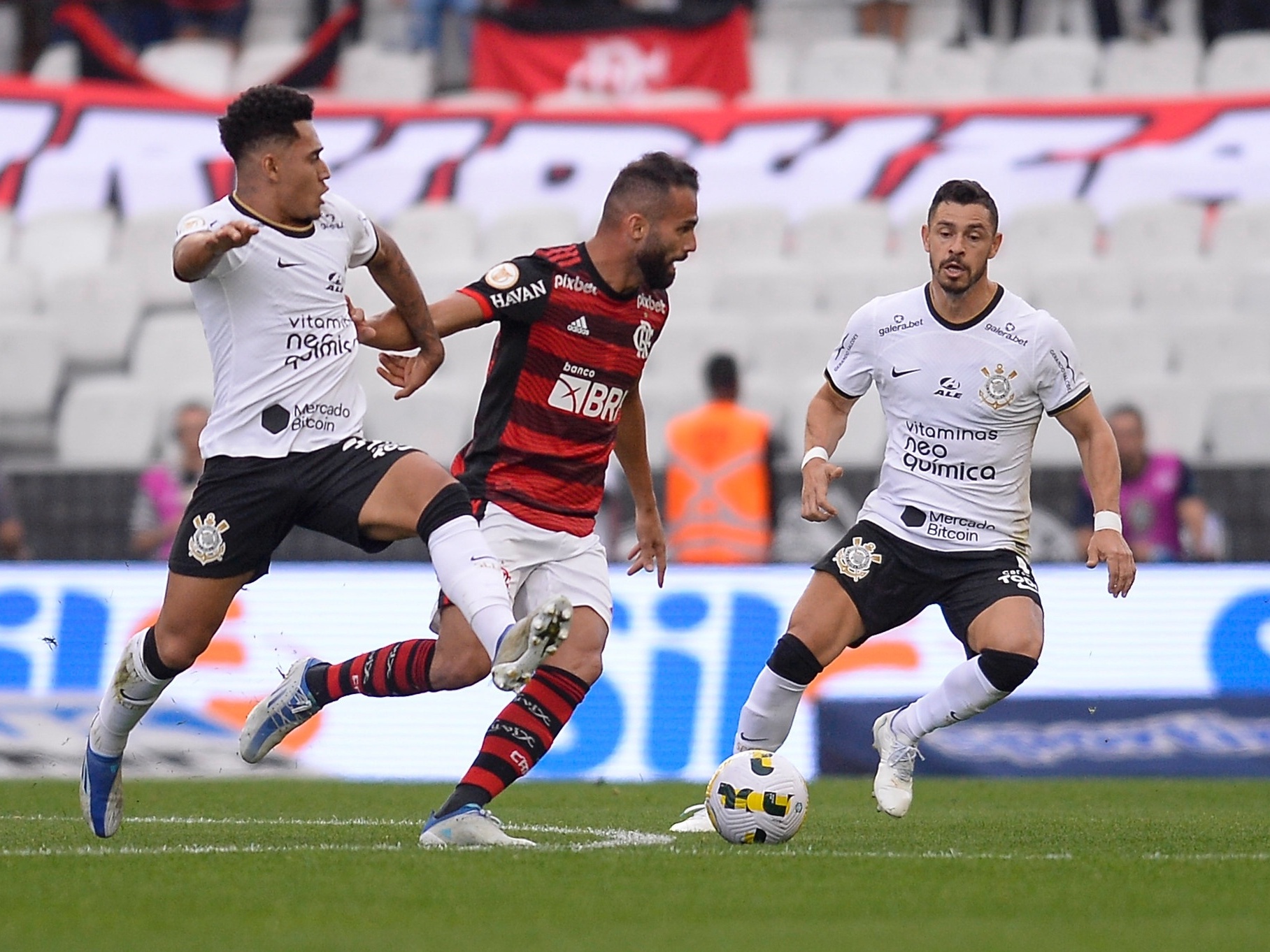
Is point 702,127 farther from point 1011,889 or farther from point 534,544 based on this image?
point 1011,889

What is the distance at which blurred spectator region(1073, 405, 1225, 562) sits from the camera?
11672 millimetres

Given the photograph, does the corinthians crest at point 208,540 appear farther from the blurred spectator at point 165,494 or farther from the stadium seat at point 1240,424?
the stadium seat at point 1240,424

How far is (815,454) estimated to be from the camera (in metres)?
7.14

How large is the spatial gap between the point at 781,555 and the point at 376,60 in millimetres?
9261

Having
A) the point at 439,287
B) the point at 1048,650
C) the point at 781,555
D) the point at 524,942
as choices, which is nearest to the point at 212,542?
the point at 524,942

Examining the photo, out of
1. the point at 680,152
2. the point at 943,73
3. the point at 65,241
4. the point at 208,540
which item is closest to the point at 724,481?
the point at 208,540

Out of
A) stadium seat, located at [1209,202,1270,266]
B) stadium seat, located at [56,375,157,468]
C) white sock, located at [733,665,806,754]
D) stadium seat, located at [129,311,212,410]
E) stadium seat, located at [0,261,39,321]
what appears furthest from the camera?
stadium seat, located at [0,261,39,321]

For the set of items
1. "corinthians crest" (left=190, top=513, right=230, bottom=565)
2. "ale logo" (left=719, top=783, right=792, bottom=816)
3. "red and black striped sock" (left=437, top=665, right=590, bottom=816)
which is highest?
"corinthians crest" (left=190, top=513, right=230, bottom=565)

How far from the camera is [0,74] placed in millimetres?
20438

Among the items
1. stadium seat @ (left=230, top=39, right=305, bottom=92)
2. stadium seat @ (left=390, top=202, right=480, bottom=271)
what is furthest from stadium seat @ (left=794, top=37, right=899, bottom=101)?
stadium seat @ (left=230, top=39, right=305, bottom=92)

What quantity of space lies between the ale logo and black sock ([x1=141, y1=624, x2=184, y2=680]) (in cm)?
186

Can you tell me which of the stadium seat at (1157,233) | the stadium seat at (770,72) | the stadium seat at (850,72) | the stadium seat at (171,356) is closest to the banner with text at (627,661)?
the stadium seat at (171,356)

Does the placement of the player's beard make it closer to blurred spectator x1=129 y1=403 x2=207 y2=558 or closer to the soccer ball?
the soccer ball

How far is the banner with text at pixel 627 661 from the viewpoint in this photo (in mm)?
10422
